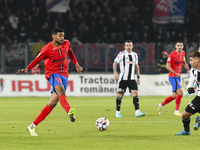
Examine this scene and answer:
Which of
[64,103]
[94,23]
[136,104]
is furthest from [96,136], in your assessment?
[94,23]

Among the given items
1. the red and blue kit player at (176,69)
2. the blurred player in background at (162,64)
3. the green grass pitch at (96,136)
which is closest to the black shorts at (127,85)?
the red and blue kit player at (176,69)

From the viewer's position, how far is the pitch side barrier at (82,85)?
19641 millimetres

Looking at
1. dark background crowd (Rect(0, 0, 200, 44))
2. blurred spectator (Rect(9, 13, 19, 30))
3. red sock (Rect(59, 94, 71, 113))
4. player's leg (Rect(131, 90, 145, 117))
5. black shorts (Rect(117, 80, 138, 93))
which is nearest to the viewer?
red sock (Rect(59, 94, 71, 113))

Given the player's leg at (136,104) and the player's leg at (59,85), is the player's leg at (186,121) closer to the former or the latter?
the player's leg at (59,85)

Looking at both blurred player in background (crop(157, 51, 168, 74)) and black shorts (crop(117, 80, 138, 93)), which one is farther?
blurred player in background (crop(157, 51, 168, 74))

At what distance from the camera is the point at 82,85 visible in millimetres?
19953

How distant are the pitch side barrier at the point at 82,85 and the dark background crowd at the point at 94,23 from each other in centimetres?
479

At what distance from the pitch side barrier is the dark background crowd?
15.7 feet

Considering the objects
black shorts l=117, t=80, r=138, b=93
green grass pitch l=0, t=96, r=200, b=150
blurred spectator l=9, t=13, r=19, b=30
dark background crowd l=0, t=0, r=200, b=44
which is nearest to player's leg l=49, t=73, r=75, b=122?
green grass pitch l=0, t=96, r=200, b=150

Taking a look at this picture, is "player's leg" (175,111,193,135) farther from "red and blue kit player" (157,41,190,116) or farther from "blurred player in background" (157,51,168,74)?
"blurred player in background" (157,51,168,74)

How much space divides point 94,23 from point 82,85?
6641 millimetres

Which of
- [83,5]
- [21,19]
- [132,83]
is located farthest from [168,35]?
[132,83]

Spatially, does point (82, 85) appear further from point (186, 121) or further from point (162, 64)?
point (186, 121)

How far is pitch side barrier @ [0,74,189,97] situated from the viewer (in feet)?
64.4
